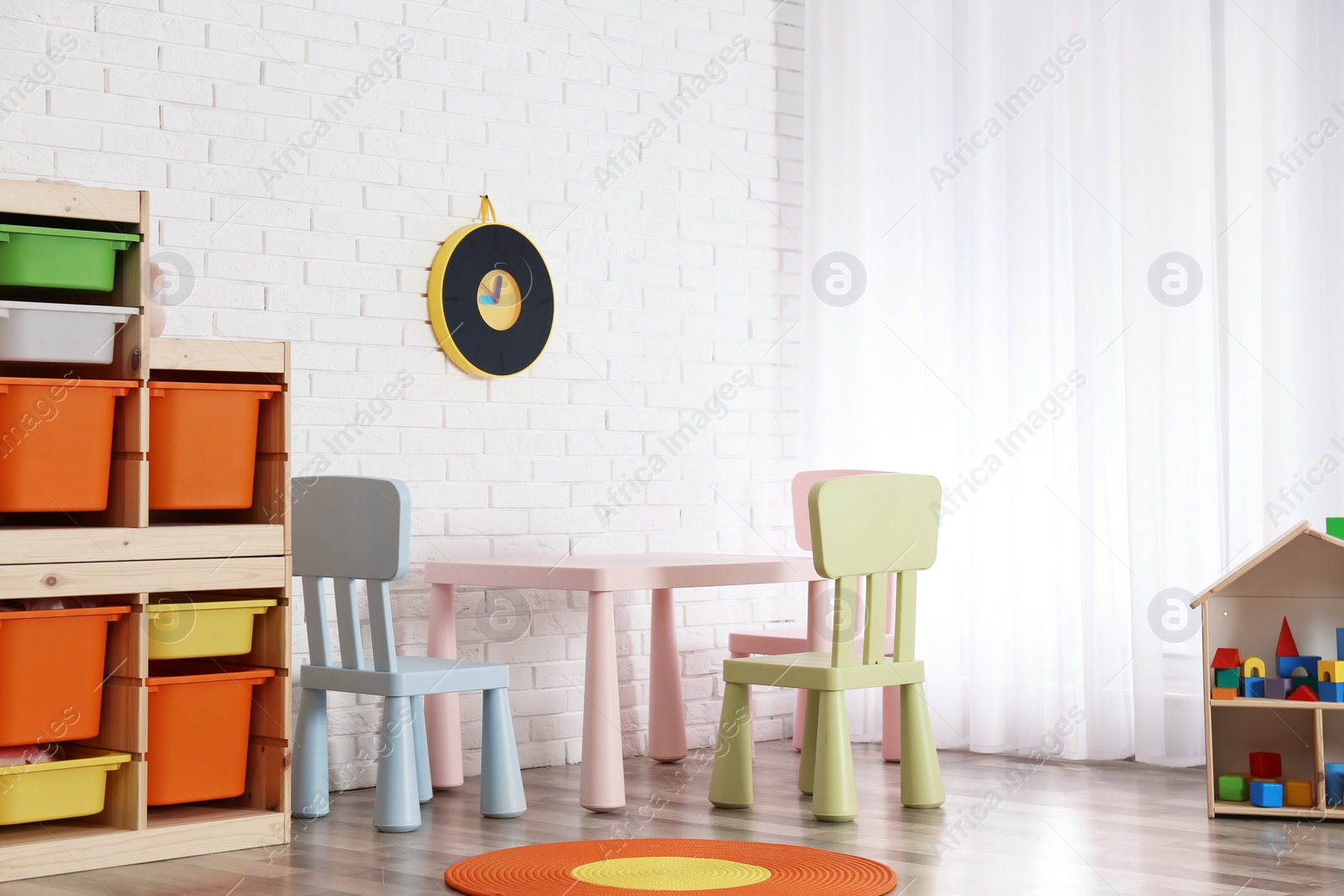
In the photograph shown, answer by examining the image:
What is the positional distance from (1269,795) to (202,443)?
2268mm

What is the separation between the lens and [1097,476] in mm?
3928

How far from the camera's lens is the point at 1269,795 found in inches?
123

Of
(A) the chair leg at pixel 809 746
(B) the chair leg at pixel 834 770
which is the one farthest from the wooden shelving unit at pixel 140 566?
(A) the chair leg at pixel 809 746

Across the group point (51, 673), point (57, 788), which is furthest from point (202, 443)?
point (57, 788)

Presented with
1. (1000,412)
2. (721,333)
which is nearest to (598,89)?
(721,333)

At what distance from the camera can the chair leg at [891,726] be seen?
3.96 metres

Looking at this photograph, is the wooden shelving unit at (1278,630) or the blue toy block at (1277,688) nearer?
the blue toy block at (1277,688)

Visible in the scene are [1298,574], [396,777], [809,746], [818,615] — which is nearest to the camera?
[396,777]

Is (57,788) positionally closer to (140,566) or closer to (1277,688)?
(140,566)

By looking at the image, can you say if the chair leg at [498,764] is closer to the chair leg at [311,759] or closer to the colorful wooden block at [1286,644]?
the chair leg at [311,759]

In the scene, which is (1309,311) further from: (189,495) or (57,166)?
(57,166)

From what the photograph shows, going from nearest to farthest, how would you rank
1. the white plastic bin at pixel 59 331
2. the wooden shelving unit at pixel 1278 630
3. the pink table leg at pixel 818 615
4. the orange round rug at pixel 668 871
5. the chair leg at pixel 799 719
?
1. the orange round rug at pixel 668 871
2. the white plastic bin at pixel 59 331
3. the wooden shelving unit at pixel 1278 630
4. the pink table leg at pixel 818 615
5. the chair leg at pixel 799 719

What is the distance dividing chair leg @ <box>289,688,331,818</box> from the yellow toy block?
2109mm

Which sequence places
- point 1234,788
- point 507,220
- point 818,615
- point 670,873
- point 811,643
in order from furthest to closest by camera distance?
point 507,220
point 818,615
point 811,643
point 1234,788
point 670,873
